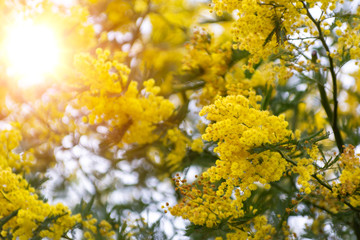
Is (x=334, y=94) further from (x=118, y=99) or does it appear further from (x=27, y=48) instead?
(x=27, y=48)

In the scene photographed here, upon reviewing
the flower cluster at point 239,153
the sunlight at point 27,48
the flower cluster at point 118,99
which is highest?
the sunlight at point 27,48

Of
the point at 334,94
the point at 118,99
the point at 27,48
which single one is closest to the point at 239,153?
the point at 334,94

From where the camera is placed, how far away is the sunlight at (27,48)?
4125 millimetres

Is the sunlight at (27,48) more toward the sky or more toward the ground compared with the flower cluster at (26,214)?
more toward the sky

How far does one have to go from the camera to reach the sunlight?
412 cm

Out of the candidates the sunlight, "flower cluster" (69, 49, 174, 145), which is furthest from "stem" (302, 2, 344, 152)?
the sunlight

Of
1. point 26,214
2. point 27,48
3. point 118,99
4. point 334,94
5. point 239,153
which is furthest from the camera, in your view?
point 27,48

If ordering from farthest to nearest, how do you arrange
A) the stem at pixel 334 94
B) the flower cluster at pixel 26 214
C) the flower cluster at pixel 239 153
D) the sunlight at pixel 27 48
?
the sunlight at pixel 27 48 < the flower cluster at pixel 26 214 < the stem at pixel 334 94 < the flower cluster at pixel 239 153

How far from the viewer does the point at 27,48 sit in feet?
13.8

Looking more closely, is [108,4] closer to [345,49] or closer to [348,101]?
[348,101]

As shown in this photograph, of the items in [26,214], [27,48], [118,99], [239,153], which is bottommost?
[239,153]

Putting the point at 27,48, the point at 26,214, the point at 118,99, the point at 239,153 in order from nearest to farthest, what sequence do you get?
1. the point at 239,153
2. the point at 26,214
3. the point at 118,99
4. the point at 27,48

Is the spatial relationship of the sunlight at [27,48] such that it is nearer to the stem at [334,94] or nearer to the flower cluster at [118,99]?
the flower cluster at [118,99]

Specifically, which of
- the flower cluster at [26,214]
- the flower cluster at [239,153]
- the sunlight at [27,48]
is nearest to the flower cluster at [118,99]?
the flower cluster at [26,214]
